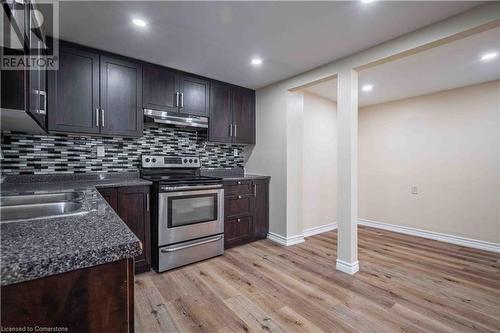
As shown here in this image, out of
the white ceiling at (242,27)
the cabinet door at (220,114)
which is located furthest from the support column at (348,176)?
the cabinet door at (220,114)

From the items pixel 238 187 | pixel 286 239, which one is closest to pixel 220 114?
pixel 238 187

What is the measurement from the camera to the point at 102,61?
248cm

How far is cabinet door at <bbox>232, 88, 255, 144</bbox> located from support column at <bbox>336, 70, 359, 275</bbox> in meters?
1.52

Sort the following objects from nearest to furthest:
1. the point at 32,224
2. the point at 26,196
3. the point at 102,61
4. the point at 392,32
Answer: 1. the point at 32,224
2. the point at 26,196
3. the point at 392,32
4. the point at 102,61

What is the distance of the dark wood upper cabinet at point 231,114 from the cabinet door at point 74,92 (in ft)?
4.49

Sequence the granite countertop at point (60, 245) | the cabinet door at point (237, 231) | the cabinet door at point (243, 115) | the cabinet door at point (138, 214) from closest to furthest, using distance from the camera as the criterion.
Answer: the granite countertop at point (60, 245), the cabinet door at point (138, 214), the cabinet door at point (237, 231), the cabinet door at point (243, 115)

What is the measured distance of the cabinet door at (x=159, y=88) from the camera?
2754mm

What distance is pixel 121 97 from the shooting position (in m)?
2.61

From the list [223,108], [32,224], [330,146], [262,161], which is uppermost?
[223,108]

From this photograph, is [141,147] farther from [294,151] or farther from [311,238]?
[311,238]

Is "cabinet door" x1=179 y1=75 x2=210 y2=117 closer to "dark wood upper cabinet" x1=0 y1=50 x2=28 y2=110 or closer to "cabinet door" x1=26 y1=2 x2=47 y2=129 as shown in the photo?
"cabinet door" x1=26 y1=2 x2=47 y2=129

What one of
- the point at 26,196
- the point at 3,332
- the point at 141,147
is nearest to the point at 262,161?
the point at 141,147

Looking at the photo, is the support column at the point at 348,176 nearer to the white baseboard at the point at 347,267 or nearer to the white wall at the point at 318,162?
the white baseboard at the point at 347,267

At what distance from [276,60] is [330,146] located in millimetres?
2079
